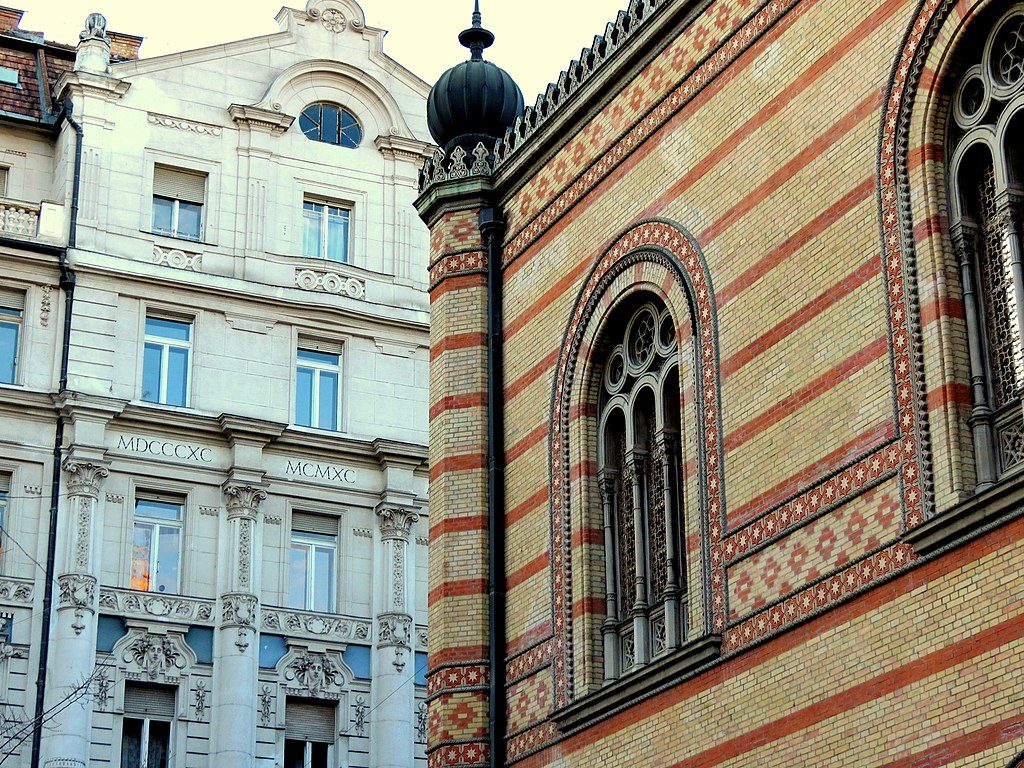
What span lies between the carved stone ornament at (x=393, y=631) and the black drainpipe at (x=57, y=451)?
5.28 m

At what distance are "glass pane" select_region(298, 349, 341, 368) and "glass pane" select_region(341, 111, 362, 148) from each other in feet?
13.6

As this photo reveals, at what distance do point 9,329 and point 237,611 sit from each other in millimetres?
5721

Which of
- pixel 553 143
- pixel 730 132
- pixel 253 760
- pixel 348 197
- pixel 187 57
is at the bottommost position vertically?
pixel 253 760

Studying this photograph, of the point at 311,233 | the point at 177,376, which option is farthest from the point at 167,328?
→ the point at 311,233

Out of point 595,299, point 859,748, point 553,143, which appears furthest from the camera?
point 553,143

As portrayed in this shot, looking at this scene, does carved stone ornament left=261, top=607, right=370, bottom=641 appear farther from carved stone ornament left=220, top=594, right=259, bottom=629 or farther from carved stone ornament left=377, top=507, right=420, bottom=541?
carved stone ornament left=377, top=507, right=420, bottom=541

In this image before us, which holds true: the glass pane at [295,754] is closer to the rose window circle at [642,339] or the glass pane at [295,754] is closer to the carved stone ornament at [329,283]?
the carved stone ornament at [329,283]

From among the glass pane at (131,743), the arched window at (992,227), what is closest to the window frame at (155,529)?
the glass pane at (131,743)

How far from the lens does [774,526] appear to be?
14.0 meters

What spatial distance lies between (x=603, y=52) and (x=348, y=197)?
15912 mm

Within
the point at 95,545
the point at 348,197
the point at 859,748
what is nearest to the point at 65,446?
the point at 95,545

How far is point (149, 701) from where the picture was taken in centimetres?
2881

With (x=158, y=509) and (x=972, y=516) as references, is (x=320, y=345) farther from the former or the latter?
(x=972, y=516)

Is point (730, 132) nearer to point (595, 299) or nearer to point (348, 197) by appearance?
point (595, 299)
